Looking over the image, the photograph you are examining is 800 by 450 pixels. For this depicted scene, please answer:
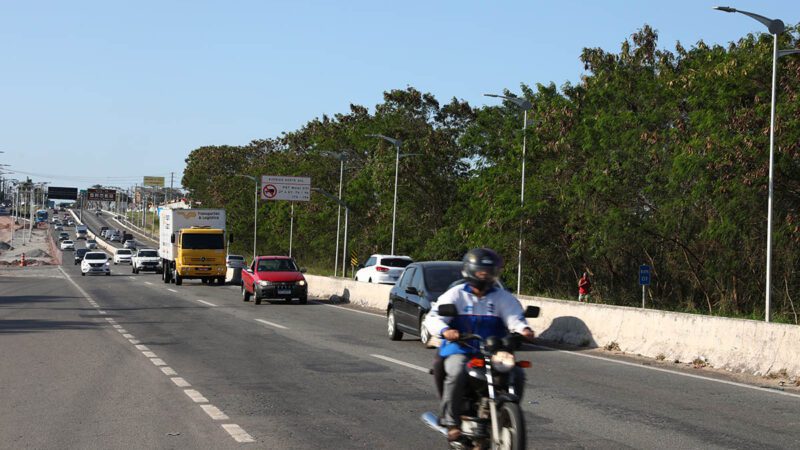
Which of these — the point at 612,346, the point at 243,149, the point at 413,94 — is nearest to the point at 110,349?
the point at 612,346

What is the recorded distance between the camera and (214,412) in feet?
33.4

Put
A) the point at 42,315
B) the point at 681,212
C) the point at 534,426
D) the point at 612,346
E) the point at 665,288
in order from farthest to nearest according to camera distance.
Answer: the point at 665,288, the point at 681,212, the point at 42,315, the point at 612,346, the point at 534,426

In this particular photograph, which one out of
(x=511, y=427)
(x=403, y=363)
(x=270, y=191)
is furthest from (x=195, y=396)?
(x=270, y=191)

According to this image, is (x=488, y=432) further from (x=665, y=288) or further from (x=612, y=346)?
(x=665, y=288)

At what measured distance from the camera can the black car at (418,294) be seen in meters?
19.1

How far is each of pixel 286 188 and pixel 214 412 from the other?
6403 cm

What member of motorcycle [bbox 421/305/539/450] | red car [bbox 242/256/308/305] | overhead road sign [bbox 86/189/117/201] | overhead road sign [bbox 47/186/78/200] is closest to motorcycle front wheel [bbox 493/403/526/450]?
motorcycle [bbox 421/305/539/450]

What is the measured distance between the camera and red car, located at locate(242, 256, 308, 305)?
1345 inches

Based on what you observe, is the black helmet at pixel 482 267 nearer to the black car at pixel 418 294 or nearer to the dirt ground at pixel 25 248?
the black car at pixel 418 294

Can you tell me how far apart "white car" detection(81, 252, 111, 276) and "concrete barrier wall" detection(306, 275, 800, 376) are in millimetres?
48259

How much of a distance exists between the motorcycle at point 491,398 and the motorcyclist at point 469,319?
0.23 feet

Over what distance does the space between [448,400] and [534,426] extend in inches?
109

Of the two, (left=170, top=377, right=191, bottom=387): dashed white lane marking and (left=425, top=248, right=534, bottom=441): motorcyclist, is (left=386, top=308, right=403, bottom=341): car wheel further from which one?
(left=425, top=248, right=534, bottom=441): motorcyclist

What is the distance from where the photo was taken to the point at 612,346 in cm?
1905
